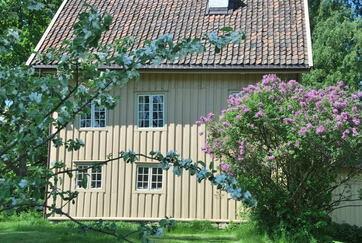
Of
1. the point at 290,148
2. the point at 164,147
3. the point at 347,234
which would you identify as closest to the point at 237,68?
the point at 164,147

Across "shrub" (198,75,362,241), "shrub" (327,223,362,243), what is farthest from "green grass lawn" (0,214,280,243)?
"shrub" (327,223,362,243)

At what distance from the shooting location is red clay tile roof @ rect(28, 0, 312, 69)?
1747cm

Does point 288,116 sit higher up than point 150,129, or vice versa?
point 150,129

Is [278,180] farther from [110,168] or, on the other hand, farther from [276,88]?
[110,168]

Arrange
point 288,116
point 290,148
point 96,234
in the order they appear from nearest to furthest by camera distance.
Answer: point 290,148 → point 288,116 → point 96,234

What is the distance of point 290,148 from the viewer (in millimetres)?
12328

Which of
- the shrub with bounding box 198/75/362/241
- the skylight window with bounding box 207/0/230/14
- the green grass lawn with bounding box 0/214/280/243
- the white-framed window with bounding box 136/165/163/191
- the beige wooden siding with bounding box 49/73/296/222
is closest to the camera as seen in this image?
the shrub with bounding box 198/75/362/241

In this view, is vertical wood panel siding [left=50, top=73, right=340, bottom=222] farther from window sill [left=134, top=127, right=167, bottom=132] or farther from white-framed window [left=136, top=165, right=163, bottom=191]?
white-framed window [left=136, top=165, right=163, bottom=191]

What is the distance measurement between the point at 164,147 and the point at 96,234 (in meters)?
5.43

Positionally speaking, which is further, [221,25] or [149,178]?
[221,25]

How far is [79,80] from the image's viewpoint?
391 centimetres

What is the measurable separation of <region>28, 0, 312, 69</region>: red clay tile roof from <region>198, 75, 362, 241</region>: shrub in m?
4.21

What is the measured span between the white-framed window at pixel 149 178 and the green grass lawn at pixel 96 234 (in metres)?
Answer: 1.91

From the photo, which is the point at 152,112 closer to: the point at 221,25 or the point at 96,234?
the point at 221,25
